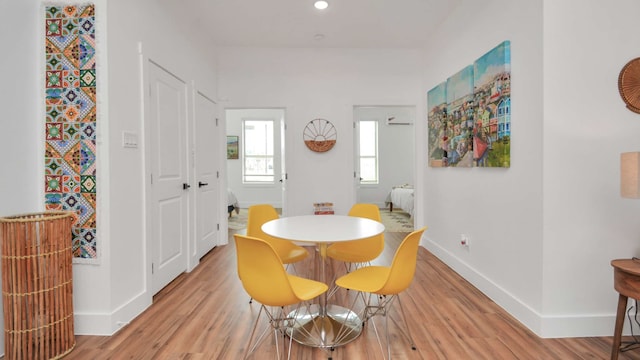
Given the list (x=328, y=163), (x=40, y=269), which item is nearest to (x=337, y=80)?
(x=328, y=163)

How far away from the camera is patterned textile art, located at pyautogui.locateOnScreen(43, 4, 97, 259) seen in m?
2.20

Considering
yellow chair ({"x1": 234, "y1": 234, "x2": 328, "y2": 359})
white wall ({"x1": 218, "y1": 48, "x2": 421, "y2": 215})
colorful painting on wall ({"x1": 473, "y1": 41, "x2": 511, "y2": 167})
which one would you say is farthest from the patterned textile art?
colorful painting on wall ({"x1": 473, "y1": 41, "x2": 511, "y2": 167})

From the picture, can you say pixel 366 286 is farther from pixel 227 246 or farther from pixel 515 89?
pixel 227 246

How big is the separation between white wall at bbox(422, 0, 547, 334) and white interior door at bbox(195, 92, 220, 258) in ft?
9.63

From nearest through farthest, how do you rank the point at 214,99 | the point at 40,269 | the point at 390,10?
1. the point at 40,269
2. the point at 390,10
3. the point at 214,99

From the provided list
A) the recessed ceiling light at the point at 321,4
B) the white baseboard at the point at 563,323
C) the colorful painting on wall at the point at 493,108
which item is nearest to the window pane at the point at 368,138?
the recessed ceiling light at the point at 321,4

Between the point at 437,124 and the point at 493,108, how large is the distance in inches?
50.0

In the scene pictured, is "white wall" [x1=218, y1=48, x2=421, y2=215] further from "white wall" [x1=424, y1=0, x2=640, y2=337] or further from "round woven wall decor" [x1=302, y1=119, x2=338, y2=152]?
"white wall" [x1=424, y1=0, x2=640, y2=337]

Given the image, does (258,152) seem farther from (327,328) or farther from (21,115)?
(327,328)

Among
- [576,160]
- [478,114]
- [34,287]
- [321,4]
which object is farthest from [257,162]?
[576,160]

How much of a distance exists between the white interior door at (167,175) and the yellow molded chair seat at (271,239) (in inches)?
33.2

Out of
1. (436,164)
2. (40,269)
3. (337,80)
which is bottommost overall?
(40,269)

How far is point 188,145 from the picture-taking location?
354 centimetres

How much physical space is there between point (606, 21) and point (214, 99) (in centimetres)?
409
